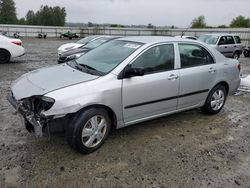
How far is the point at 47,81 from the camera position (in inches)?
128

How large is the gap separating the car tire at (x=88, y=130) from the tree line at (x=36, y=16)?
240ft

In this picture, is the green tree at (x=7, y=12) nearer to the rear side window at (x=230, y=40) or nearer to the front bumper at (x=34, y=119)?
the rear side window at (x=230, y=40)

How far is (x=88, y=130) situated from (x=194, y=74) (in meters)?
2.12

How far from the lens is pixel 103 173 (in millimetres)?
2889

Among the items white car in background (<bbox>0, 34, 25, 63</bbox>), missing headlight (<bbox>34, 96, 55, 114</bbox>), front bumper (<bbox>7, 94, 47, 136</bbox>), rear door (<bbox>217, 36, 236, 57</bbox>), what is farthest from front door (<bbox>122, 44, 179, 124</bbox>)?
rear door (<bbox>217, 36, 236, 57</bbox>)

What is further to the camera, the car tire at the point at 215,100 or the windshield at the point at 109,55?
the car tire at the point at 215,100

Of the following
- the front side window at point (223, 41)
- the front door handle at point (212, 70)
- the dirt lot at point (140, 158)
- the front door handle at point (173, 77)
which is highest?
the front side window at point (223, 41)

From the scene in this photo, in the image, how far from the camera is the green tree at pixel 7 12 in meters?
66.3

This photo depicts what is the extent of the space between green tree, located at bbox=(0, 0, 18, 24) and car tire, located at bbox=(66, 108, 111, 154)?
7334cm

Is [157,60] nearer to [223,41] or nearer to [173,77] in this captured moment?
[173,77]

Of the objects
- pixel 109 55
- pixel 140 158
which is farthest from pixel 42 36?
pixel 140 158

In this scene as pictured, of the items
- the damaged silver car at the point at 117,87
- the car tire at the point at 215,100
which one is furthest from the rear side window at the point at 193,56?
the car tire at the point at 215,100

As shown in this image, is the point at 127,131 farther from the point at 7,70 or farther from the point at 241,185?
the point at 7,70

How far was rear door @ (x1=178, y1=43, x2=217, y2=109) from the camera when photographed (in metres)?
4.06
